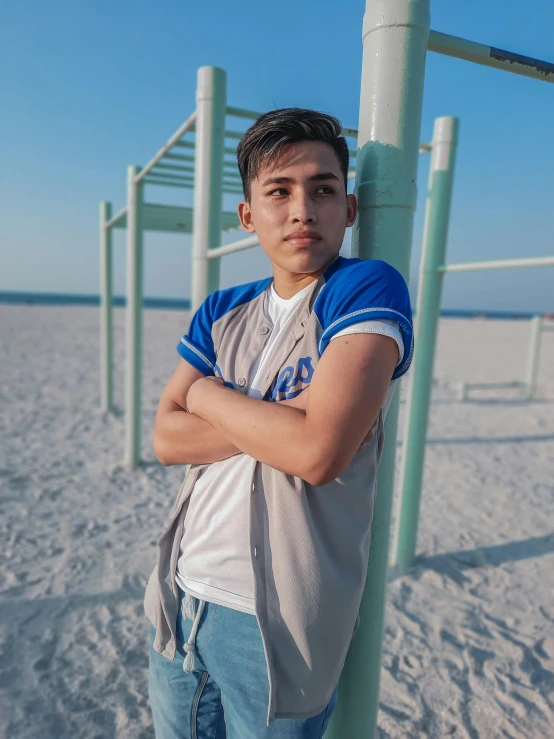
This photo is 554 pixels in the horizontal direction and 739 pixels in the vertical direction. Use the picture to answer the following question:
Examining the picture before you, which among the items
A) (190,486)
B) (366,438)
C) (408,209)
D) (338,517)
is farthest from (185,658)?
(408,209)

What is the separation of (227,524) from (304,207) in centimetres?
61

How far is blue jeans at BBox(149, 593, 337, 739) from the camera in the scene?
0.97 metres

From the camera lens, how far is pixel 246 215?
47.8 inches

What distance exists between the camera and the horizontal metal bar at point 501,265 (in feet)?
6.30

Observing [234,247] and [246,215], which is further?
[234,247]

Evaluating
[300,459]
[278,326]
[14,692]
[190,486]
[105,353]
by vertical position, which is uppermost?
[278,326]

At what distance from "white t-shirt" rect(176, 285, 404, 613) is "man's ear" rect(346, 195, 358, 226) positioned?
160 mm

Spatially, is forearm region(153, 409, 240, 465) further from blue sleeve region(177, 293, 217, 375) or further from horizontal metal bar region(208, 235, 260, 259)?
horizontal metal bar region(208, 235, 260, 259)

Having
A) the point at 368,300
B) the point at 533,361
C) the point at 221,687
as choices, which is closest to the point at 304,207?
the point at 368,300

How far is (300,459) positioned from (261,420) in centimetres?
11

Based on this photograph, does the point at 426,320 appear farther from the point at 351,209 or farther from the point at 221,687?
the point at 221,687

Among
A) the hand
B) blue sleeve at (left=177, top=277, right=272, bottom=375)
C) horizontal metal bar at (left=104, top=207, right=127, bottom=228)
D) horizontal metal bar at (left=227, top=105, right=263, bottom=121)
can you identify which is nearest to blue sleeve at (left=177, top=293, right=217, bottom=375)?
blue sleeve at (left=177, top=277, right=272, bottom=375)

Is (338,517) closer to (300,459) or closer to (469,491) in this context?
(300,459)

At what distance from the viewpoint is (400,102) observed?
3.23 feet
